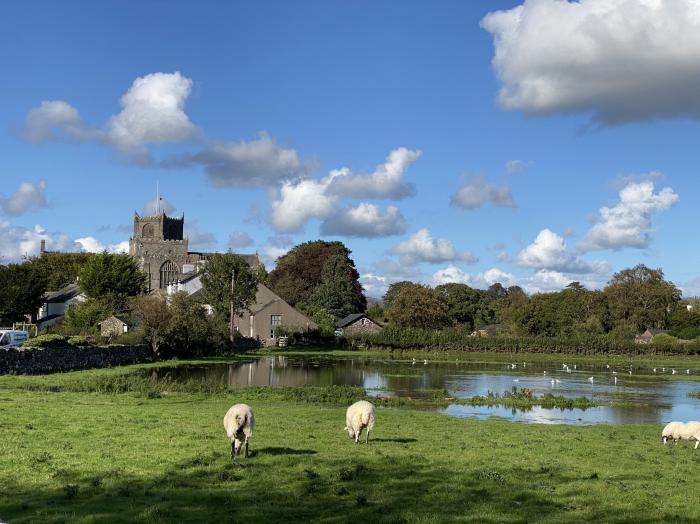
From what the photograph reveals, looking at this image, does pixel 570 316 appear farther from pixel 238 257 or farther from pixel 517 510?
pixel 517 510

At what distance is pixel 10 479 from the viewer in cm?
1402

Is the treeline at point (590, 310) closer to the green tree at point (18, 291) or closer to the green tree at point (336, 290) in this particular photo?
A: the green tree at point (336, 290)

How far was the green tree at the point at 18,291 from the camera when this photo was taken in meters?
87.6

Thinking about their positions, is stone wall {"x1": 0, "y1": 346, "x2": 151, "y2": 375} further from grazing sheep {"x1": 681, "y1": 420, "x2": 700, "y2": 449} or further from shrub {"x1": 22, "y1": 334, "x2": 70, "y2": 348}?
grazing sheep {"x1": 681, "y1": 420, "x2": 700, "y2": 449}

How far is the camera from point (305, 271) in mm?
145125

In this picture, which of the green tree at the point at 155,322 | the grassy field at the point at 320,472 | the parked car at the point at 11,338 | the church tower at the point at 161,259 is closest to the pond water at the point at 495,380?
the green tree at the point at 155,322

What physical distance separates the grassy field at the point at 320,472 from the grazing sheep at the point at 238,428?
17.1 inches

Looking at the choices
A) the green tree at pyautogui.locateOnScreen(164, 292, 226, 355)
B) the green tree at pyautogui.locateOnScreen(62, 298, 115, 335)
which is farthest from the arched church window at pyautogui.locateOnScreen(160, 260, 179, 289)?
the green tree at pyautogui.locateOnScreen(164, 292, 226, 355)

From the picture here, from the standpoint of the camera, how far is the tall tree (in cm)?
13875

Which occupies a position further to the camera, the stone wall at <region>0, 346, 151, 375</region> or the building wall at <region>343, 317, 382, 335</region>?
the building wall at <region>343, 317, 382, 335</region>

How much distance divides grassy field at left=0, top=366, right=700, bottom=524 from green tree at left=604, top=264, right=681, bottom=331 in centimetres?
11697

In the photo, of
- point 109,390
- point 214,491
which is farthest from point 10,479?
point 109,390

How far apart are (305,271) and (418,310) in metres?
33.2

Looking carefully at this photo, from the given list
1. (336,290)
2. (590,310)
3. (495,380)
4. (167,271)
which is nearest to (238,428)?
(495,380)
